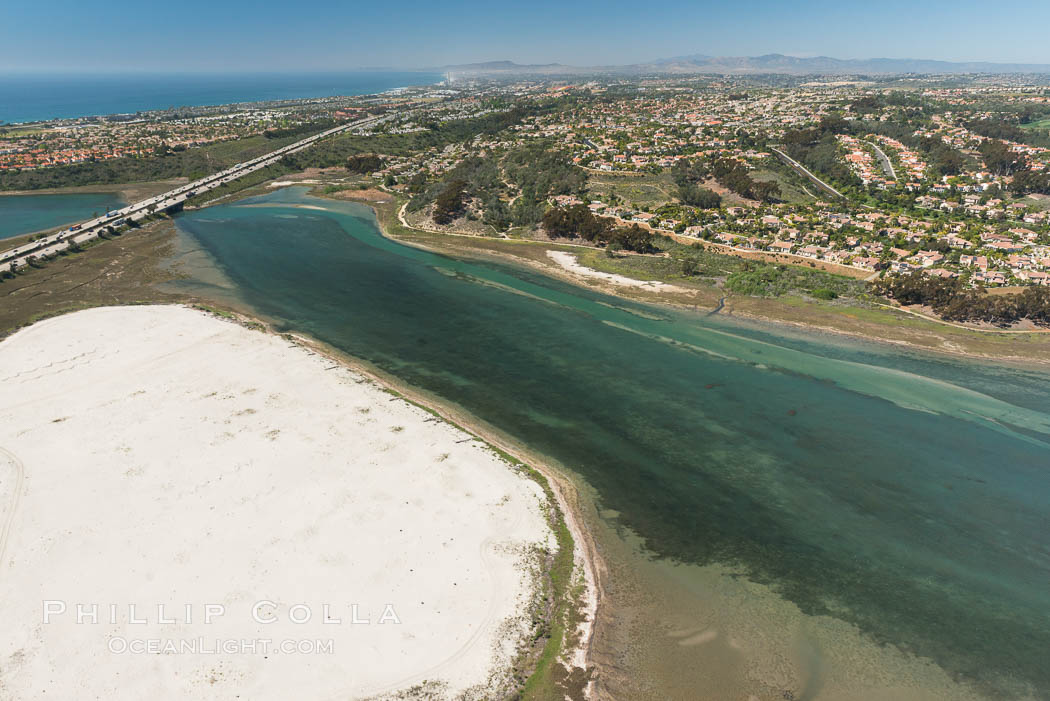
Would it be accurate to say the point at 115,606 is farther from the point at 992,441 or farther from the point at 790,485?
the point at 992,441

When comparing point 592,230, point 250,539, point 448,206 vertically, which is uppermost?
point 448,206

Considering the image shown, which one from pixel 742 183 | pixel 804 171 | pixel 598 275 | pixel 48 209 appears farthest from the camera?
pixel 804 171

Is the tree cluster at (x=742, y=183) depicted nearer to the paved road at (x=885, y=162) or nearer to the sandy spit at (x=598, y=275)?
the paved road at (x=885, y=162)

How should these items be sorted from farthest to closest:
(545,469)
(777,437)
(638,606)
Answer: (777,437) < (545,469) < (638,606)

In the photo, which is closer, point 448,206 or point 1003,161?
point 448,206

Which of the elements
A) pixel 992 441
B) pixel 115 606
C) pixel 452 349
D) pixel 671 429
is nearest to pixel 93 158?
pixel 452 349

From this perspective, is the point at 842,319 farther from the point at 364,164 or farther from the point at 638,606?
the point at 364,164

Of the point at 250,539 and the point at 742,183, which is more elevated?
the point at 742,183

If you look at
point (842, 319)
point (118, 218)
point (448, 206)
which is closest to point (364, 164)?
point (448, 206)
